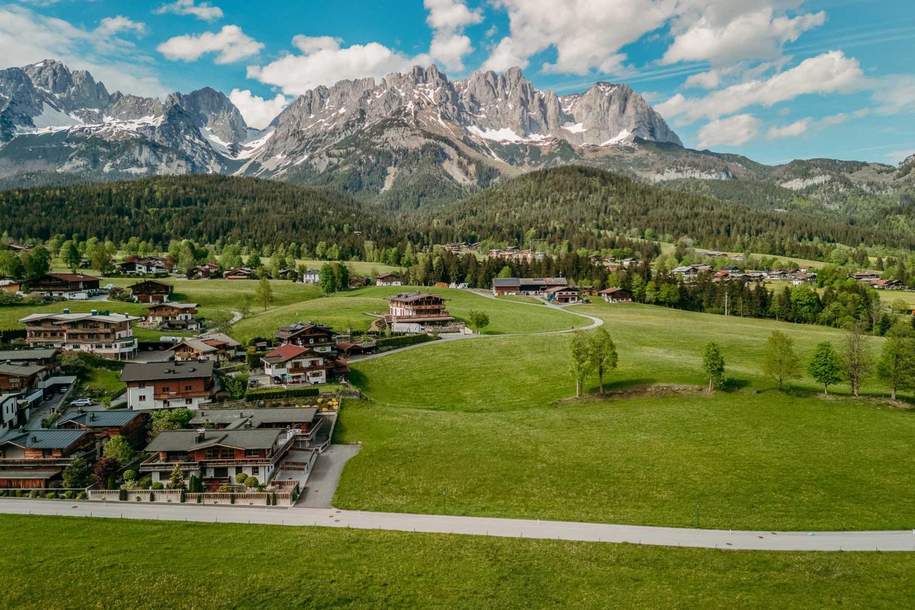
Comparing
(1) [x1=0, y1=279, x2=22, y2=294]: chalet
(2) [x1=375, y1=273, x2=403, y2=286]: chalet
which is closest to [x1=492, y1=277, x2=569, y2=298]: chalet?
(2) [x1=375, y1=273, x2=403, y2=286]: chalet

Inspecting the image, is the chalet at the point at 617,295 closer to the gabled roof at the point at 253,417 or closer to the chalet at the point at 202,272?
the gabled roof at the point at 253,417

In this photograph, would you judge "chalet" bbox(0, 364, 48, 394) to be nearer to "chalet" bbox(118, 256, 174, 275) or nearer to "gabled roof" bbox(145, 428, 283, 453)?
"gabled roof" bbox(145, 428, 283, 453)

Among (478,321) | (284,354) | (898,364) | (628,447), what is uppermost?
(478,321)

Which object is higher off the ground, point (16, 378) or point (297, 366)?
point (16, 378)

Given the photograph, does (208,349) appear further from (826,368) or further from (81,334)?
(826,368)

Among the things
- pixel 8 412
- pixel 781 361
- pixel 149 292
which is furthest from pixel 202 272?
pixel 781 361

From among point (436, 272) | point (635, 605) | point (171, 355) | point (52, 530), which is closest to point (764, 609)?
point (635, 605)
